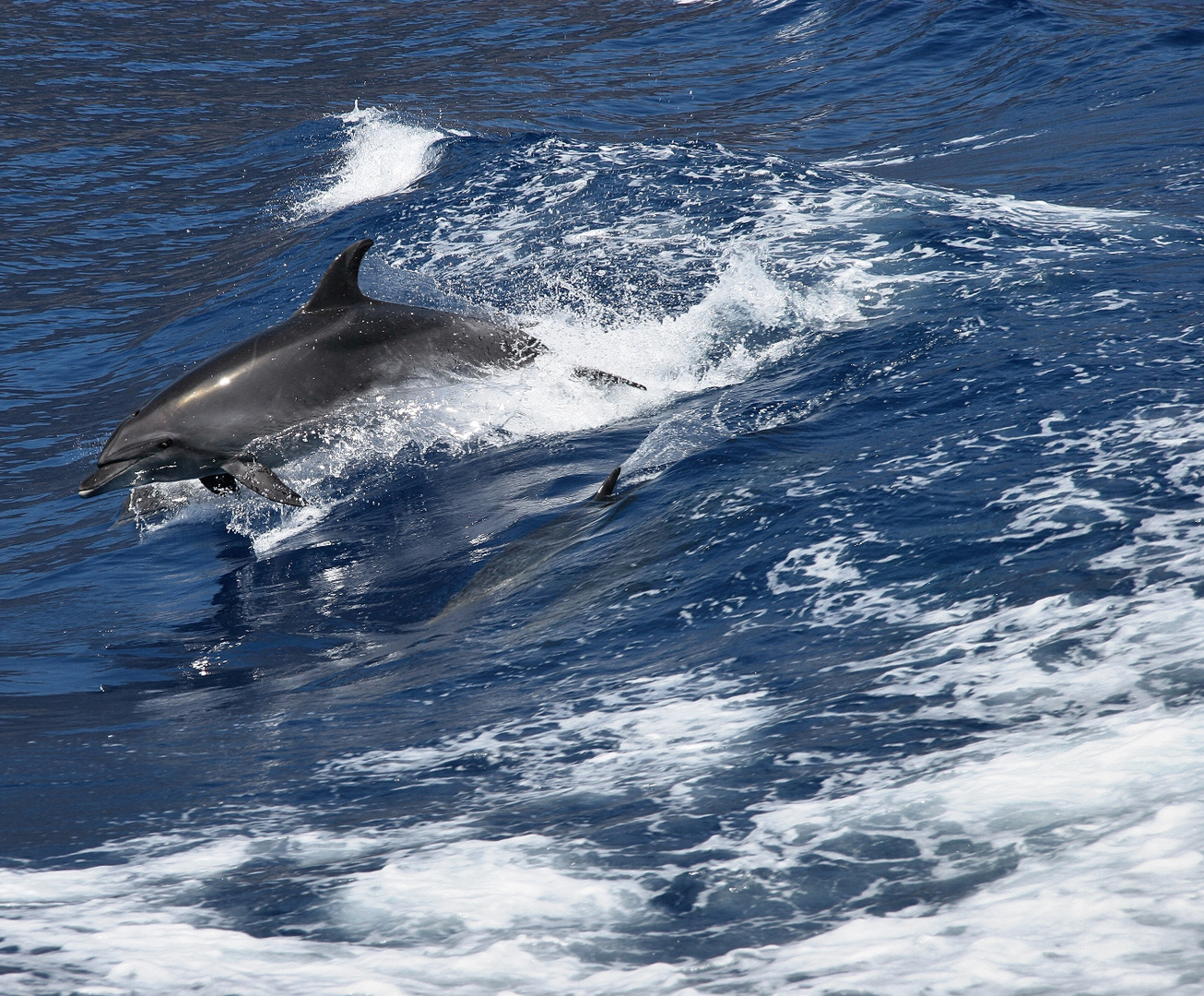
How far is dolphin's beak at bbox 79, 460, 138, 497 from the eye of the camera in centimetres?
930

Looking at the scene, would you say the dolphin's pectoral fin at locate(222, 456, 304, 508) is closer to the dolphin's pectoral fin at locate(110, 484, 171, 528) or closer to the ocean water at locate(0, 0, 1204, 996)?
→ the ocean water at locate(0, 0, 1204, 996)

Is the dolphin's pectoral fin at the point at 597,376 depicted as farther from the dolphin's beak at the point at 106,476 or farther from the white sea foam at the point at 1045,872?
the white sea foam at the point at 1045,872

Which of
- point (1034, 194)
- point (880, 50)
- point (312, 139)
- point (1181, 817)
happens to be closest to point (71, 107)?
point (312, 139)

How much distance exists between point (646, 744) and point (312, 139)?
75.2ft

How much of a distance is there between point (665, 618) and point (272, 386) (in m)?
4.81

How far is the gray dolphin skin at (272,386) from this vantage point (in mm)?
9406

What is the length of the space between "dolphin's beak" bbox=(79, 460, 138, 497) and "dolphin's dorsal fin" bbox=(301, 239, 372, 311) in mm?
1980

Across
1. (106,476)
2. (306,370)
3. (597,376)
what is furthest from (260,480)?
(597,376)

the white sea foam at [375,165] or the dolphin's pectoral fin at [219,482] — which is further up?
the white sea foam at [375,165]

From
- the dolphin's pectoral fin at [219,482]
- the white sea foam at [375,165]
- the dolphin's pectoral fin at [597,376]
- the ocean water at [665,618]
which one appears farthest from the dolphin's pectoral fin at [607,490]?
the white sea foam at [375,165]

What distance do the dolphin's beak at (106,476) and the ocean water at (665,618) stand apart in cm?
74

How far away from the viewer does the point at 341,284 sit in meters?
9.92

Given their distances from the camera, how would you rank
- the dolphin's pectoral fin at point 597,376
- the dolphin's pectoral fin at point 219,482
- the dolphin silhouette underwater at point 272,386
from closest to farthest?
the dolphin silhouette underwater at point 272,386
the dolphin's pectoral fin at point 219,482
the dolphin's pectoral fin at point 597,376

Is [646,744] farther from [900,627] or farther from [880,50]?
[880,50]
